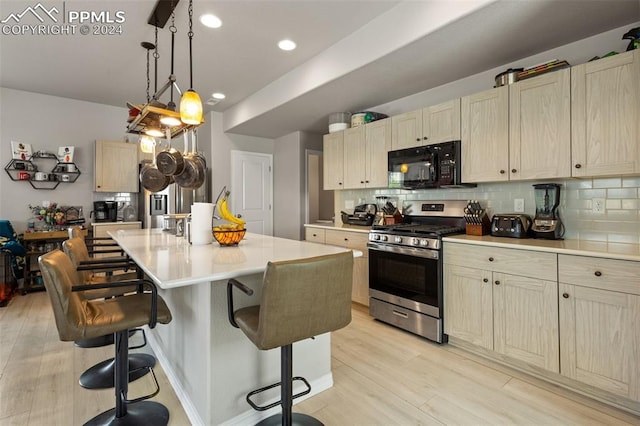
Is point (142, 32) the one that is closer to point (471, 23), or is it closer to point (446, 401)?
point (471, 23)

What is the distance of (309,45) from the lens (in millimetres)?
3070

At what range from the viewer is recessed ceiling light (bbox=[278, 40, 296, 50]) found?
9.91 feet

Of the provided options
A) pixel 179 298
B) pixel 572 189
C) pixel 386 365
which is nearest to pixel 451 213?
pixel 572 189

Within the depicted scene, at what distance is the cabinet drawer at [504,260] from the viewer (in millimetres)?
2094

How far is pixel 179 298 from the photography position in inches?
77.6

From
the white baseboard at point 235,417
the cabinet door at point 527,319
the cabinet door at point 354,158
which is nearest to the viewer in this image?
the white baseboard at point 235,417

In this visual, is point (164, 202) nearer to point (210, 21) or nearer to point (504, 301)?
point (210, 21)

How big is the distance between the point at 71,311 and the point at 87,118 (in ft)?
15.3

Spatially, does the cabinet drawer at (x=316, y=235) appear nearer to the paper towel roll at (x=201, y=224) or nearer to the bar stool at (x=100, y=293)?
the paper towel roll at (x=201, y=224)

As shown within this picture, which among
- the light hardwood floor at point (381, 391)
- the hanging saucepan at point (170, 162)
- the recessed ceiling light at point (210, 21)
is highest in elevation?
the recessed ceiling light at point (210, 21)

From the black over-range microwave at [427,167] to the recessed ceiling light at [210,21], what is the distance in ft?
6.76

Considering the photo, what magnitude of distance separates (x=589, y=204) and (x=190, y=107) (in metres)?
2.99

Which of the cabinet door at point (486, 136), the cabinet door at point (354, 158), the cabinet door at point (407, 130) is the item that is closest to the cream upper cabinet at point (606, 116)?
the cabinet door at point (486, 136)

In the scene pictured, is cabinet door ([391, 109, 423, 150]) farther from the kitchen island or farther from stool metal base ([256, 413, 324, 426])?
stool metal base ([256, 413, 324, 426])
